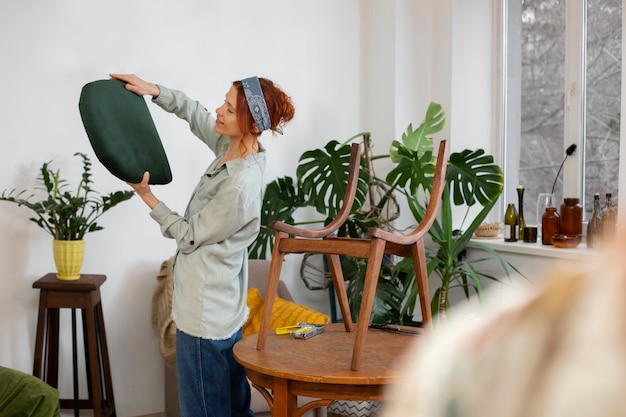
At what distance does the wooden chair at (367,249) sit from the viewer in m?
1.79

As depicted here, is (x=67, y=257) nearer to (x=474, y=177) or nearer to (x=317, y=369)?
(x=317, y=369)

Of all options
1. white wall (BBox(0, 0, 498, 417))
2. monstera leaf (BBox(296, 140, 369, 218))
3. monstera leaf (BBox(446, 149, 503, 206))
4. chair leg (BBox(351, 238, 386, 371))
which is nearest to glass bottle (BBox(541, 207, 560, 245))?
monstera leaf (BBox(446, 149, 503, 206))

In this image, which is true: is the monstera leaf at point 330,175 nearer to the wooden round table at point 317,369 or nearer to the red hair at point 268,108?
the red hair at point 268,108

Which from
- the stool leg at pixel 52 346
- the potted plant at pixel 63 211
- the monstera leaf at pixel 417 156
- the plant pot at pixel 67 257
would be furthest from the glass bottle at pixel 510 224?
the stool leg at pixel 52 346

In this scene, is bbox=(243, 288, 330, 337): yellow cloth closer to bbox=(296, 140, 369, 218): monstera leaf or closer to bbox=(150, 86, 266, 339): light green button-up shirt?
bbox=(296, 140, 369, 218): monstera leaf

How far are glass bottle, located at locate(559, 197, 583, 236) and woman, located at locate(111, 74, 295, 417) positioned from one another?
1.87 meters

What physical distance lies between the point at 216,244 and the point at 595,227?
1.97 m

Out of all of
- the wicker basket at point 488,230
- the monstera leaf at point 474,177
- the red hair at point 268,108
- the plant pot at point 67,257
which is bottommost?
the plant pot at point 67,257

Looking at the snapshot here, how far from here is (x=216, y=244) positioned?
7.29ft

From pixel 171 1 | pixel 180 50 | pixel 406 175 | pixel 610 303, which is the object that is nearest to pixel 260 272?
pixel 406 175

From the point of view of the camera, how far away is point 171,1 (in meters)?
3.88

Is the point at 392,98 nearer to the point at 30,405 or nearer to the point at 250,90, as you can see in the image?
the point at 250,90

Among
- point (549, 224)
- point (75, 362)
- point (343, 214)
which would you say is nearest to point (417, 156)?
point (549, 224)

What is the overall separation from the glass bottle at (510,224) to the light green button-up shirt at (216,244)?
1984mm
